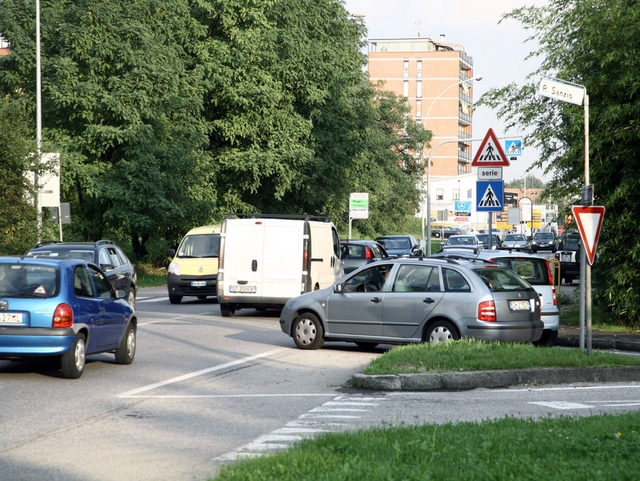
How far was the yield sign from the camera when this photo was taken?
44.1ft

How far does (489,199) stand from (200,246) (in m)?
10.2

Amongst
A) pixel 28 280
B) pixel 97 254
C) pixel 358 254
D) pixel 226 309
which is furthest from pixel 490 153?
pixel 358 254

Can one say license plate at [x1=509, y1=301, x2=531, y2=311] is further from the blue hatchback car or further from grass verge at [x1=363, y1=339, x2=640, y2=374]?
the blue hatchback car

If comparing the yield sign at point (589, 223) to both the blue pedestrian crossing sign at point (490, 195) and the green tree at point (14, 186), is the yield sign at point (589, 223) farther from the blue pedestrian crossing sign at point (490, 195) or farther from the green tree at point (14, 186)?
the green tree at point (14, 186)

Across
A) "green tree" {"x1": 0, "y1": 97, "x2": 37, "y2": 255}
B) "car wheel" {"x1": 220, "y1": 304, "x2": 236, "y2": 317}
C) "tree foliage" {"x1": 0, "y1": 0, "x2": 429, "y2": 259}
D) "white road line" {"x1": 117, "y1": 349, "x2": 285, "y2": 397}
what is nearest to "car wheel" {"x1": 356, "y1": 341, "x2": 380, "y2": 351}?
"white road line" {"x1": 117, "y1": 349, "x2": 285, "y2": 397}

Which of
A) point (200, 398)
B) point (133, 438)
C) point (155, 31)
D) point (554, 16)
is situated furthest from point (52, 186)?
point (133, 438)

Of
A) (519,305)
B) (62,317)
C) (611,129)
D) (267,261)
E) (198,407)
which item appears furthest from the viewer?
(267,261)

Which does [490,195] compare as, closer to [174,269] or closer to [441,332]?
[441,332]

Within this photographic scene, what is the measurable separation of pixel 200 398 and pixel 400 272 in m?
5.57

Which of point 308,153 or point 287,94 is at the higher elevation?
point 287,94

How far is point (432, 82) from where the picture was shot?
142375mm

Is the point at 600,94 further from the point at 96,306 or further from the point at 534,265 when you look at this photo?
the point at 96,306

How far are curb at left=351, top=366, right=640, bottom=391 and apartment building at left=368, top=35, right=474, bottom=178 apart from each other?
12529cm

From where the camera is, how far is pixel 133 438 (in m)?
8.27
